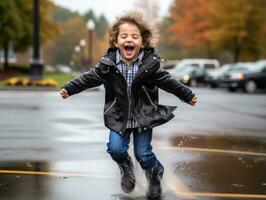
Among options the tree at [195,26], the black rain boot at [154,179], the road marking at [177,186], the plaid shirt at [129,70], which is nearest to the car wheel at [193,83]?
the tree at [195,26]

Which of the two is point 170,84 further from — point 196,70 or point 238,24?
point 238,24

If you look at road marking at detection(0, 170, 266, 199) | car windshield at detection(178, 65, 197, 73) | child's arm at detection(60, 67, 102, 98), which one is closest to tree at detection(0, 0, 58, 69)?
car windshield at detection(178, 65, 197, 73)

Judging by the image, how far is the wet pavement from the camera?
218 inches

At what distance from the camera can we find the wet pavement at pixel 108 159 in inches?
218

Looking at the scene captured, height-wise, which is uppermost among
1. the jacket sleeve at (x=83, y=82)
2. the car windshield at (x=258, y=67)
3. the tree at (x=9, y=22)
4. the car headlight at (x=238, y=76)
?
the tree at (x=9, y=22)

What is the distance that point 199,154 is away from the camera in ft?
25.8

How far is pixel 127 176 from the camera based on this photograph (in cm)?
545

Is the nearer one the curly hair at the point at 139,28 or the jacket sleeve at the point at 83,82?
the curly hair at the point at 139,28

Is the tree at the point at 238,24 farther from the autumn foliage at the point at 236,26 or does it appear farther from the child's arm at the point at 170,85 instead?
the child's arm at the point at 170,85

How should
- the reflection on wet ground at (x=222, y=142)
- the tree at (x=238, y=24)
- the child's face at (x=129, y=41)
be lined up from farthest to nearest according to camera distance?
the tree at (x=238, y=24) → the reflection on wet ground at (x=222, y=142) → the child's face at (x=129, y=41)

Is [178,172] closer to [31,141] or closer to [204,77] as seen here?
[31,141]

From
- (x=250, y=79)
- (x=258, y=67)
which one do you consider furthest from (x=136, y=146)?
(x=258, y=67)

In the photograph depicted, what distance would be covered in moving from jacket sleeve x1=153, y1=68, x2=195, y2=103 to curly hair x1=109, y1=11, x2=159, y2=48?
0.30 m

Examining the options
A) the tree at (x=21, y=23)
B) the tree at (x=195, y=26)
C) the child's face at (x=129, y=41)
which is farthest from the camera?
the tree at (x=195, y=26)
